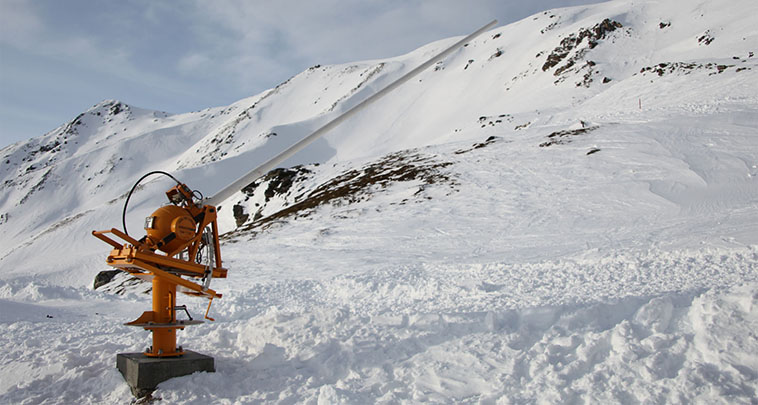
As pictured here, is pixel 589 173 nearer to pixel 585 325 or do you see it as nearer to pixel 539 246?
pixel 539 246

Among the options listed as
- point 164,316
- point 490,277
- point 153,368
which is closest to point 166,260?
point 164,316

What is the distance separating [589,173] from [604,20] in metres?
74.3

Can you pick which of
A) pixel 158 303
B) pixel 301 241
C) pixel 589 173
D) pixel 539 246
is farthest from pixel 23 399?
pixel 589 173

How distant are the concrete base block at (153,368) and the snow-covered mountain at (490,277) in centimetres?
18

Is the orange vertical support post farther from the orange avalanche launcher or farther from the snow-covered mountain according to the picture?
the snow-covered mountain

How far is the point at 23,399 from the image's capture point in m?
6.04

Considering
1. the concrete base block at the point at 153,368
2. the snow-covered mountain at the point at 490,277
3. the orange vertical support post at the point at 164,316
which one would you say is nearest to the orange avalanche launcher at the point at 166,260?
the orange vertical support post at the point at 164,316

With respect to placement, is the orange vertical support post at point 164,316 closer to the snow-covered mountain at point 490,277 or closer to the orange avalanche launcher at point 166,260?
the orange avalanche launcher at point 166,260

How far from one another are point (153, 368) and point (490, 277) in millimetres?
7295

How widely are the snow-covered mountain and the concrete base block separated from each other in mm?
178

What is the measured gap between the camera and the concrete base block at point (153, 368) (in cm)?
602

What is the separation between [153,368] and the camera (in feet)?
20.0

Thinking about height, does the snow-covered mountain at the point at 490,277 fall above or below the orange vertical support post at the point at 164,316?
below

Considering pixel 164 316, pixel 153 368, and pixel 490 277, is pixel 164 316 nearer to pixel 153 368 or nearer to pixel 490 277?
pixel 153 368
